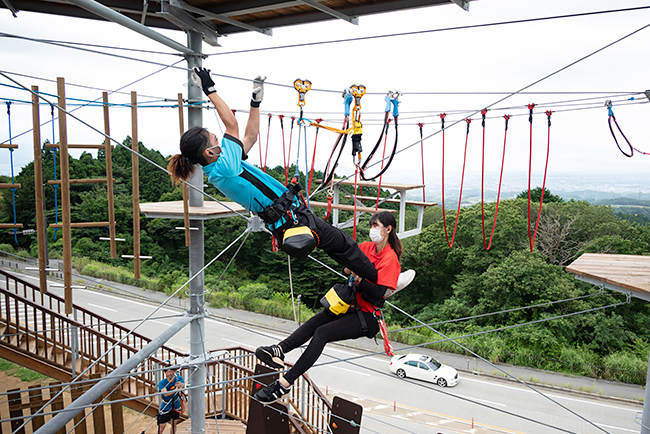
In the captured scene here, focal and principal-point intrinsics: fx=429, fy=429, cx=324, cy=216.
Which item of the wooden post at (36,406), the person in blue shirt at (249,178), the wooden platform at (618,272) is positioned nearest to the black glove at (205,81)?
the person in blue shirt at (249,178)

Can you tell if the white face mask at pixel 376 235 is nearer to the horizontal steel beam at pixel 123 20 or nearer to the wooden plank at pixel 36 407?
the horizontal steel beam at pixel 123 20

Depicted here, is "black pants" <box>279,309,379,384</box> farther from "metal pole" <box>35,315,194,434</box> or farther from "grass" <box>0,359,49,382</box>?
"grass" <box>0,359,49,382</box>

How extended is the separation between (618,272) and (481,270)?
13765mm

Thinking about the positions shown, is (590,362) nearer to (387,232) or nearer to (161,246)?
(387,232)

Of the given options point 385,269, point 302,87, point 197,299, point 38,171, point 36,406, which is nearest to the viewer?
point 385,269

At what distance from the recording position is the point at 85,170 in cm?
2209

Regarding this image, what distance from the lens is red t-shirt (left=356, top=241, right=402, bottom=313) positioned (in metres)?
2.59

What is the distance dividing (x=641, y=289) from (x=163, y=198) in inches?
862

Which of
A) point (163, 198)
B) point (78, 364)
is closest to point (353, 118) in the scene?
point (78, 364)

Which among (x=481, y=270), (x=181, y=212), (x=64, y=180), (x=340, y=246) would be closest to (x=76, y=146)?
(x=64, y=180)

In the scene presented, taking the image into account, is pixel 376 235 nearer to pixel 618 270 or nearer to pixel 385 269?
pixel 385 269

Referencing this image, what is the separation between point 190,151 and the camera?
7.78 ft

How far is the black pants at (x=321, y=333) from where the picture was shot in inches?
99.6

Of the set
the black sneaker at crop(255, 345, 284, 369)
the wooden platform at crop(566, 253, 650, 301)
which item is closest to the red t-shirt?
the black sneaker at crop(255, 345, 284, 369)
